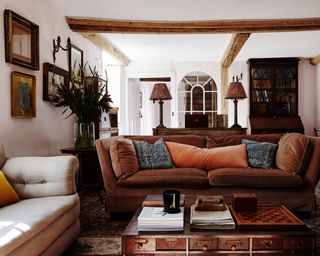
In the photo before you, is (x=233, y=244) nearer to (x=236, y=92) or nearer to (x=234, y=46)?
(x=236, y=92)

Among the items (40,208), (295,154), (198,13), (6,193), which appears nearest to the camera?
(40,208)

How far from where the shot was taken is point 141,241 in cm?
185

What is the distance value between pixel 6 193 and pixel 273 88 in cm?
669

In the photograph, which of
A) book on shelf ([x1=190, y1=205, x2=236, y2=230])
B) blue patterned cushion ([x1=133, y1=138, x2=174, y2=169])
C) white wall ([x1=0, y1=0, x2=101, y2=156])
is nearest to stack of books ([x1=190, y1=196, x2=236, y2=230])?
book on shelf ([x1=190, y1=205, x2=236, y2=230])

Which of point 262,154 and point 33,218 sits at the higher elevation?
point 262,154

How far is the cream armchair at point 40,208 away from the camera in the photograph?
5.87ft

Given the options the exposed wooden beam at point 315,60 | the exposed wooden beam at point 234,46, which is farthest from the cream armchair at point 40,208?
the exposed wooden beam at point 315,60

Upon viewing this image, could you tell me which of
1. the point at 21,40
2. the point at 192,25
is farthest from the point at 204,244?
the point at 192,25

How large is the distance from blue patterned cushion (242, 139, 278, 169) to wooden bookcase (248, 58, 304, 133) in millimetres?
4268

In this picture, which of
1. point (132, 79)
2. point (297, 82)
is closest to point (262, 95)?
point (297, 82)

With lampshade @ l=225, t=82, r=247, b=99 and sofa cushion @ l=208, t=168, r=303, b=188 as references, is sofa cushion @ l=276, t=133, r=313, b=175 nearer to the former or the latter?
sofa cushion @ l=208, t=168, r=303, b=188

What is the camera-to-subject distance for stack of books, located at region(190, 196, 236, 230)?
6.33 feet

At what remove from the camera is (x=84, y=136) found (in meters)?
4.05

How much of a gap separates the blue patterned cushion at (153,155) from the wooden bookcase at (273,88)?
4594mm
